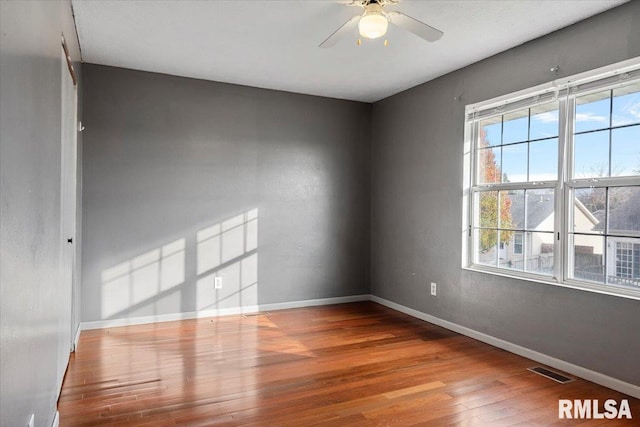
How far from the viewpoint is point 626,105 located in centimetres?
286

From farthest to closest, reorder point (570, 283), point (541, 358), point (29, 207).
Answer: point (541, 358), point (570, 283), point (29, 207)

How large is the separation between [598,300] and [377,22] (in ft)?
7.85

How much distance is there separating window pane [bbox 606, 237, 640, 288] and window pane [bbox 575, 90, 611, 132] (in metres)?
0.82

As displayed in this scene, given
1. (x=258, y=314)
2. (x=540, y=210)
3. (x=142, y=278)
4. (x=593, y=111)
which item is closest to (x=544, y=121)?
(x=593, y=111)

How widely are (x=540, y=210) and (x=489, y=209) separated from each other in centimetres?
52

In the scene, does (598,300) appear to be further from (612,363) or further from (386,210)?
(386,210)

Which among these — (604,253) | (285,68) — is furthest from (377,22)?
(604,253)

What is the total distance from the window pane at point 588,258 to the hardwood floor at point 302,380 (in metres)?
0.75

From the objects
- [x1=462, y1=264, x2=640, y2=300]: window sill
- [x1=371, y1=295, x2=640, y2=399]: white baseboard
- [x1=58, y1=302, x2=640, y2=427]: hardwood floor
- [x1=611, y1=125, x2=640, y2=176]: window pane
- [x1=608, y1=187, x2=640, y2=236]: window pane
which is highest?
[x1=611, y1=125, x2=640, y2=176]: window pane

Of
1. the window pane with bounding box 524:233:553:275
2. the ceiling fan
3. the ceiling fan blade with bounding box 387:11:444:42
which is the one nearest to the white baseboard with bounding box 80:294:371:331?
the window pane with bounding box 524:233:553:275

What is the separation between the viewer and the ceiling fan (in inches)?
99.1

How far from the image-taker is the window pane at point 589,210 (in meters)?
2.99

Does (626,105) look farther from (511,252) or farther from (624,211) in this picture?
(511,252)

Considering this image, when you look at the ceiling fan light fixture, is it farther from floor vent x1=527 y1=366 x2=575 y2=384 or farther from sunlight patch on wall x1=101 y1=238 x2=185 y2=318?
sunlight patch on wall x1=101 y1=238 x2=185 y2=318
